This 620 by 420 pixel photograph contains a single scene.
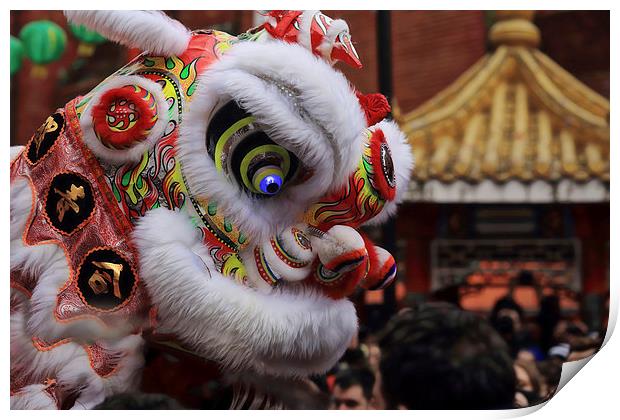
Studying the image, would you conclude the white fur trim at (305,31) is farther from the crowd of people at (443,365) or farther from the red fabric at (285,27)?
the crowd of people at (443,365)

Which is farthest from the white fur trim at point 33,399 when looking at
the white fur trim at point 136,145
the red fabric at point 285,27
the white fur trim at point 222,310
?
the red fabric at point 285,27

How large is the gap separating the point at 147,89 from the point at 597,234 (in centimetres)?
66

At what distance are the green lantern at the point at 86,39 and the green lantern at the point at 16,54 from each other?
0.28ft

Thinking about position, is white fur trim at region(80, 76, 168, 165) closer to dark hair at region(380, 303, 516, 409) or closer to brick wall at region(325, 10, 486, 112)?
brick wall at region(325, 10, 486, 112)

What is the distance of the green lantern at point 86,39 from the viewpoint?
121 centimetres

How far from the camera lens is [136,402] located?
1188mm

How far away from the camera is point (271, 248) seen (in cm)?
113

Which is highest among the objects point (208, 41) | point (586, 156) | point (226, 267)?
point (208, 41)

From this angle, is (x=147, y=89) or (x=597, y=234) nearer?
(x=147, y=89)

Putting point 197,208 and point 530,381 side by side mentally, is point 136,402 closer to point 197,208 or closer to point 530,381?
point 197,208

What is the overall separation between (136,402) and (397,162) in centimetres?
48

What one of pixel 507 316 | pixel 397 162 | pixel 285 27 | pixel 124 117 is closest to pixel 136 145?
pixel 124 117

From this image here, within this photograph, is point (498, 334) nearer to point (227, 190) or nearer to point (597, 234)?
point (597, 234)

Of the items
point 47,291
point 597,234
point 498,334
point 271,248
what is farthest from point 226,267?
point 597,234
